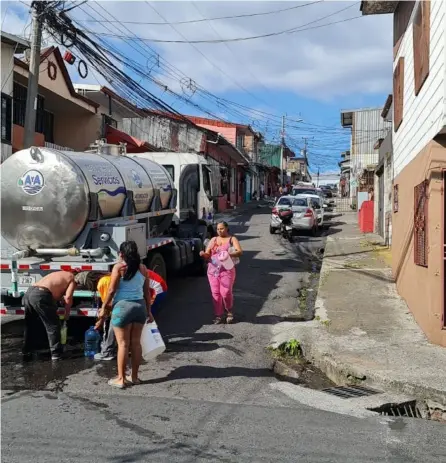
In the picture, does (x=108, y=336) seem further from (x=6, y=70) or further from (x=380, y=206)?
(x=380, y=206)

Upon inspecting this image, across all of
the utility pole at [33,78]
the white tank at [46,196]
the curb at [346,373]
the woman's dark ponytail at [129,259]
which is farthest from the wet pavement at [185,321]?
the utility pole at [33,78]

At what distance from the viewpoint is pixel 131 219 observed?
8867 millimetres

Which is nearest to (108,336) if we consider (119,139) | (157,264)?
(157,264)

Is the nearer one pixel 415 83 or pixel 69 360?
pixel 69 360

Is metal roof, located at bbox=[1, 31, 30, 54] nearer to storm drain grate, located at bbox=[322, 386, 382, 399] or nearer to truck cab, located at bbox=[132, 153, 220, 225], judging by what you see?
truck cab, located at bbox=[132, 153, 220, 225]

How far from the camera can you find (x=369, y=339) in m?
7.57

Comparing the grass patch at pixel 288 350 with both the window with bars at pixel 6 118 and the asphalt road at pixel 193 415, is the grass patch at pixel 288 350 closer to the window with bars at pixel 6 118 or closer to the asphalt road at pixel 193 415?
the asphalt road at pixel 193 415

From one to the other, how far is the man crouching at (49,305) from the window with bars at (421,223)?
15.2 feet

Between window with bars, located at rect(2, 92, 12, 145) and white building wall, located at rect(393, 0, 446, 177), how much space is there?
8998 millimetres

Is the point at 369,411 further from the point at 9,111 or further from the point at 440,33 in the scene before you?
the point at 9,111

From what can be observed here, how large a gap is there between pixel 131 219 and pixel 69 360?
2717 mm

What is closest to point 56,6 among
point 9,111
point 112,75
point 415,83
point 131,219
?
point 112,75

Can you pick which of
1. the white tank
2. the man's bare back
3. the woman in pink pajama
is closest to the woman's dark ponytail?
the man's bare back

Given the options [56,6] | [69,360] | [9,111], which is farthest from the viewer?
[9,111]
